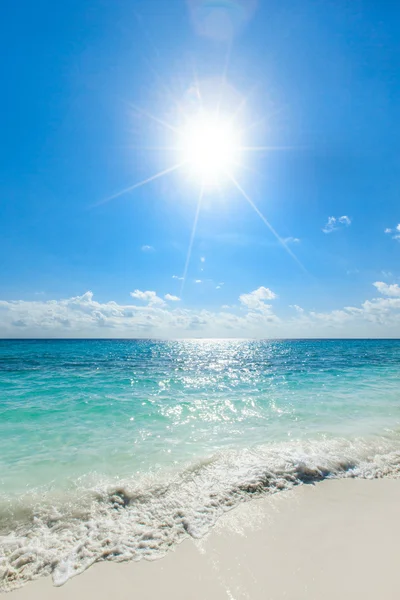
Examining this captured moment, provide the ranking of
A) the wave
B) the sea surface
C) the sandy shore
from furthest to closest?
the sea surface
the wave
the sandy shore

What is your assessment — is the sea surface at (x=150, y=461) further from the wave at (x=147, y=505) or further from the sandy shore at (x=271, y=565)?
the sandy shore at (x=271, y=565)

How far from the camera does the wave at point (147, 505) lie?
11.7 feet

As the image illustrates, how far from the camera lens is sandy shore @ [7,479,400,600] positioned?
3018 millimetres

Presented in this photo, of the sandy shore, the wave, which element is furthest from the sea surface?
the sandy shore

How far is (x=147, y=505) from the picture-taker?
4.62 m

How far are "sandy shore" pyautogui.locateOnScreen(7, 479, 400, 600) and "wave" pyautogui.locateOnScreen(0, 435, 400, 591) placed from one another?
0.21 metres

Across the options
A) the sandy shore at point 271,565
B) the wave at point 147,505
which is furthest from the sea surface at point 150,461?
the sandy shore at point 271,565

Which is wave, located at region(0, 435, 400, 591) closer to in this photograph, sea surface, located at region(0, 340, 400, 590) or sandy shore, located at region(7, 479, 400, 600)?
sea surface, located at region(0, 340, 400, 590)

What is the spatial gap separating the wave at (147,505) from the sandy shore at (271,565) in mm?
208

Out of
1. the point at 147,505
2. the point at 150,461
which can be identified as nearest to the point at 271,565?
the point at 147,505

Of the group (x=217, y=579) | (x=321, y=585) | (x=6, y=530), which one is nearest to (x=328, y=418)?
(x=321, y=585)

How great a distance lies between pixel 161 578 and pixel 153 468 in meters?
2.77

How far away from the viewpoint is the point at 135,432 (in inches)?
324

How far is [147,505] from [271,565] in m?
2.30
